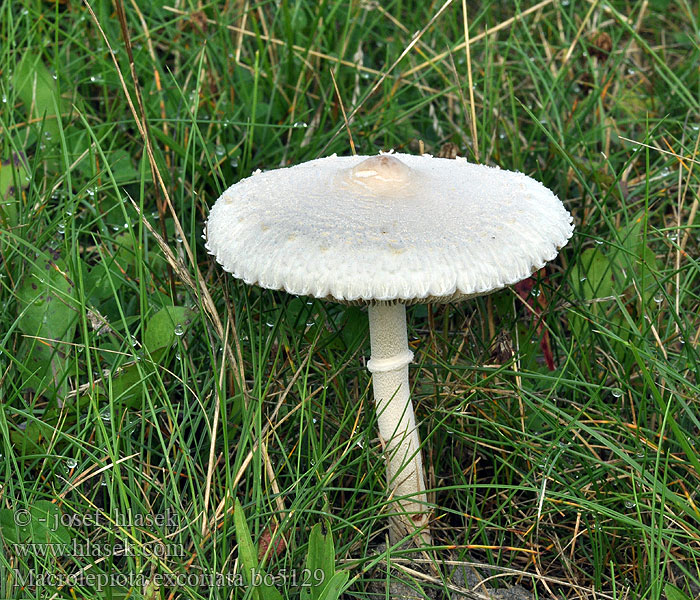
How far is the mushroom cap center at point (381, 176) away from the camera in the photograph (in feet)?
8.38

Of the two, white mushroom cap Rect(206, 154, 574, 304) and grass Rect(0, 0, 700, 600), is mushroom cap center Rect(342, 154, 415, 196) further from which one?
grass Rect(0, 0, 700, 600)

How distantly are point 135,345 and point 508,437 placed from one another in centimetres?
162

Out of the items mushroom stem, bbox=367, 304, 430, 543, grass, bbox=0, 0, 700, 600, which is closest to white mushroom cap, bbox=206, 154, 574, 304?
mushroom stem, bbox=367, 304, 430, 543

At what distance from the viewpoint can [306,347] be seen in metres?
3.19

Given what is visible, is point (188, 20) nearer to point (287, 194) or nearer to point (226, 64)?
point (226, 64)

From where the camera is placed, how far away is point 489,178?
2.74 metres

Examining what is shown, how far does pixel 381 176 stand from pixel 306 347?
3.09ft

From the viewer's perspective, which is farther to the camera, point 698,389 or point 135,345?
point 135,345

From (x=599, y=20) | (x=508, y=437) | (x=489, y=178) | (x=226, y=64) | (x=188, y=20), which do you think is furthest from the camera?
(x=599, y=20)

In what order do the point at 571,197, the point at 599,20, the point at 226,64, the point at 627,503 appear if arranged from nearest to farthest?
1. the point at 627,503
2. the point at 571,197
3. the point at 226,64
4. the point at 599,20

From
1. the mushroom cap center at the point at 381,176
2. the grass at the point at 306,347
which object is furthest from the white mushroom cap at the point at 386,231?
the grass at the point at 306,347

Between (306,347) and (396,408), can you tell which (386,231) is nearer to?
(396,408)

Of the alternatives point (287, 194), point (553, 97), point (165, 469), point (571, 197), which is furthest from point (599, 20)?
point (165, 469)

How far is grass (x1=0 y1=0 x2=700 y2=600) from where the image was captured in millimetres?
2551
